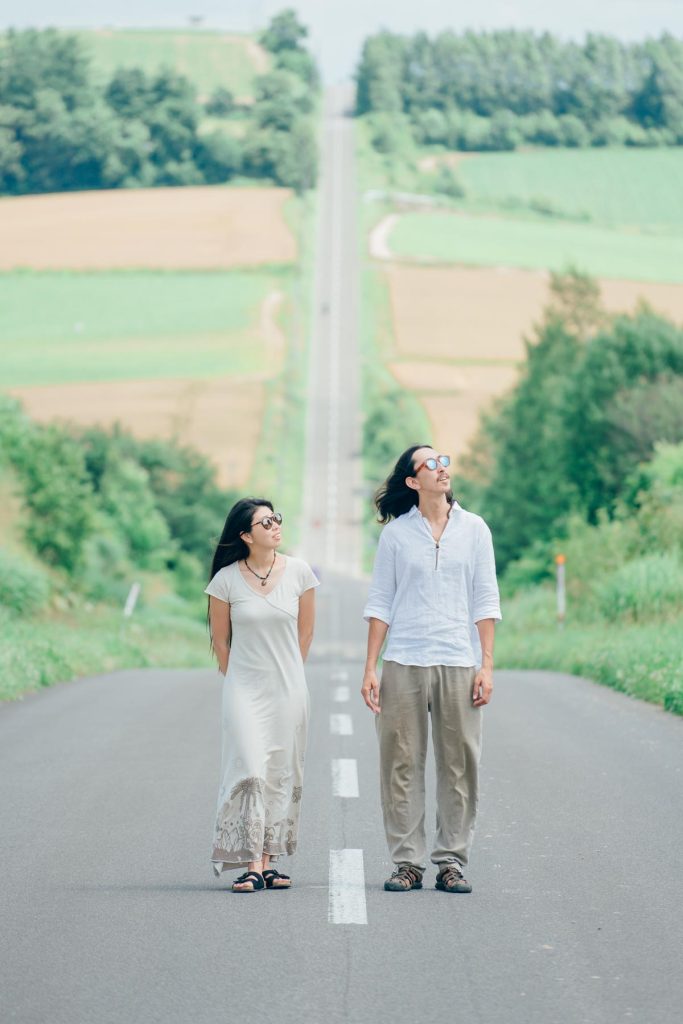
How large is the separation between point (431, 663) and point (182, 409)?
244ft

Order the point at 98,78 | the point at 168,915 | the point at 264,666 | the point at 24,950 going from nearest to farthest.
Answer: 1. the point at 24,950
2. the point at 168,915
3. the point at 264,666
4. the point at 98,78

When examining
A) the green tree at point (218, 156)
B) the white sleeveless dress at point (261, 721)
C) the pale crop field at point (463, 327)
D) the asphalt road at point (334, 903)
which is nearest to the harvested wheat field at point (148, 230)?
the green tree at point (218, 156)

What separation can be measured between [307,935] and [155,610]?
3705 cm

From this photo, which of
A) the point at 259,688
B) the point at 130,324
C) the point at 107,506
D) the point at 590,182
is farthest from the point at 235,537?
the point at 590,182

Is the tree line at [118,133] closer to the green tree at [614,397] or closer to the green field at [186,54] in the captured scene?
the green field at [186,54]

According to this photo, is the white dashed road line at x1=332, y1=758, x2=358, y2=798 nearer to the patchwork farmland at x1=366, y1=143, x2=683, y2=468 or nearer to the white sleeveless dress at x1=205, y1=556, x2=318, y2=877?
the white sleeveless dress at x1=205, y1=556, x2=318, y2=877

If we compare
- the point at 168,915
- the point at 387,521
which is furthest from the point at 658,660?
the point at 168,915

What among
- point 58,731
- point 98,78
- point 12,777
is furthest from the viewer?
point 98,78

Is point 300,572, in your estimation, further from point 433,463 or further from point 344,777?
point 344,777

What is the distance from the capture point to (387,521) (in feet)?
25.1

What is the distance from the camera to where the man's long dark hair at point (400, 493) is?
7.49 metres

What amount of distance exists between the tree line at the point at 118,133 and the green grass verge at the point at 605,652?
101 metres

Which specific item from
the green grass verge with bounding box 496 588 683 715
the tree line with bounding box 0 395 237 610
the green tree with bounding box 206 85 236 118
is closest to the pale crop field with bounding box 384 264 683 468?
the tree line with bounding box 0 395 237 610

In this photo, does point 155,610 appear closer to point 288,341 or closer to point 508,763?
point 508,763
